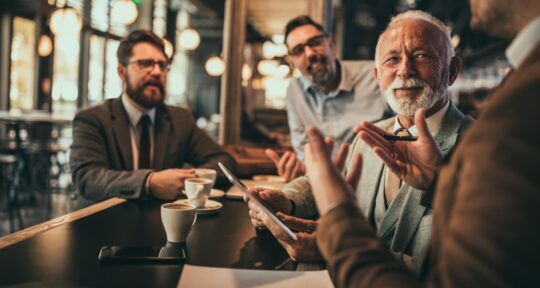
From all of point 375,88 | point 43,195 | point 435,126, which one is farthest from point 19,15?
point 435,126

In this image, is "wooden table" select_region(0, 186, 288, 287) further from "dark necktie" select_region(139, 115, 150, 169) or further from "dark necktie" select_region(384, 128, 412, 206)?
"dark necktie" select_region(139, 115, 150, 169)

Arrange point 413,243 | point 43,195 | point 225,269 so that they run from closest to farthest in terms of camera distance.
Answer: point 225,269 → point 413,243 → point 43,195

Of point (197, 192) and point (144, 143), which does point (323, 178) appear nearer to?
point (197, 192)

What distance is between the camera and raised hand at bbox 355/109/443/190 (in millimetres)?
1144

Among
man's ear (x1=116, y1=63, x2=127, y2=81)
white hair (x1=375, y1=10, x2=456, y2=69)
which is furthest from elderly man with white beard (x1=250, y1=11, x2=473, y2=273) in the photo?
man's ear (x1=116, y1=63, x2=127, y2=81)

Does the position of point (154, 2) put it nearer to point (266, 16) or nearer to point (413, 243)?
point (266, 16)

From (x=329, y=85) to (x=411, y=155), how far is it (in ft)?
7.10

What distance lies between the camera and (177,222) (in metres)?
1.21

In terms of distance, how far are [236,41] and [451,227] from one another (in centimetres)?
367

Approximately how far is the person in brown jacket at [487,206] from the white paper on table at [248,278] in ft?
0.81

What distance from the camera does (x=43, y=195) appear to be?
22.3 ft

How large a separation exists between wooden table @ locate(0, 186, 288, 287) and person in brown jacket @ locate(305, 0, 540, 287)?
418 millimetres

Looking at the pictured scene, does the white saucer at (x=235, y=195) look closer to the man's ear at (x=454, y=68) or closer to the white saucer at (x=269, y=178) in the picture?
the white saucer at (x=269, y=178)

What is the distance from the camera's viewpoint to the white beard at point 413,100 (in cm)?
158
